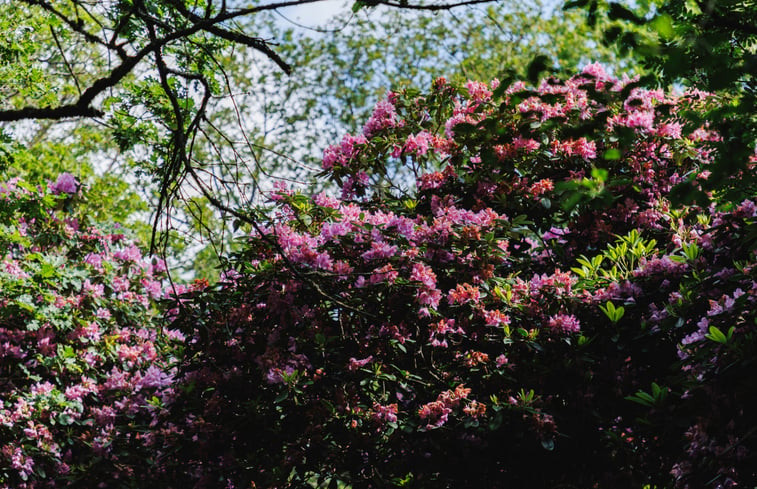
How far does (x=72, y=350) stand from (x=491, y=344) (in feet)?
11.1

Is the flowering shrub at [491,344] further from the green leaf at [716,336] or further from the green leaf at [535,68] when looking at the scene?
the green leaf at [535,68]

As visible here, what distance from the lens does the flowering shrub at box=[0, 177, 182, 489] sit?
4922 millimetres

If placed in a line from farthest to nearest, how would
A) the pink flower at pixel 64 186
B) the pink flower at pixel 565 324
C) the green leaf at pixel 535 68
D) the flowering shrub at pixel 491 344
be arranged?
the pink flower at pixel 64 186 → the pink flower at pixel 565 324 → the flowering shrub at pixel 491 344 → the green leaf at pixel 535 68

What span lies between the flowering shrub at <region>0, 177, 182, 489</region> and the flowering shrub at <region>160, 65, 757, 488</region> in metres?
0.70

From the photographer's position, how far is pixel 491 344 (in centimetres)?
397

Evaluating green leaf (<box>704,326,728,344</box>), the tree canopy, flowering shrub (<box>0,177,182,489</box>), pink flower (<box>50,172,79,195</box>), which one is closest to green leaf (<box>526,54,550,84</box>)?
the tree canopy

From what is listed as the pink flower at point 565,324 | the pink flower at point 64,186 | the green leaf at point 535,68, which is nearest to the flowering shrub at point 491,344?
the pink flower at point 565,324

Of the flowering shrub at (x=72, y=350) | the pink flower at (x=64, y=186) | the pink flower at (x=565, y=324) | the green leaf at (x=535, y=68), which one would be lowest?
the pink flower at (x=565, y=324)

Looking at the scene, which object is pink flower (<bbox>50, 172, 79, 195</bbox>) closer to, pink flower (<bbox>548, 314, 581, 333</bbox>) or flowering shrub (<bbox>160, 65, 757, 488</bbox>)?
flowering shrub (<bbox>160, 65, 757, 488</bbox>)

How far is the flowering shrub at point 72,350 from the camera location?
4.92 meters

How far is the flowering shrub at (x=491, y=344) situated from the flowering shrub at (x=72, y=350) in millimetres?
702

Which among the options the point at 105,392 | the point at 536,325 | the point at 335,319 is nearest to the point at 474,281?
the point at 536,325

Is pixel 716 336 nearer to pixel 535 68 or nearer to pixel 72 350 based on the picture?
pixel 535 68

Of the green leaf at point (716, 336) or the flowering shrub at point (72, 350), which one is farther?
the flowering shrub at point (72, 350)
